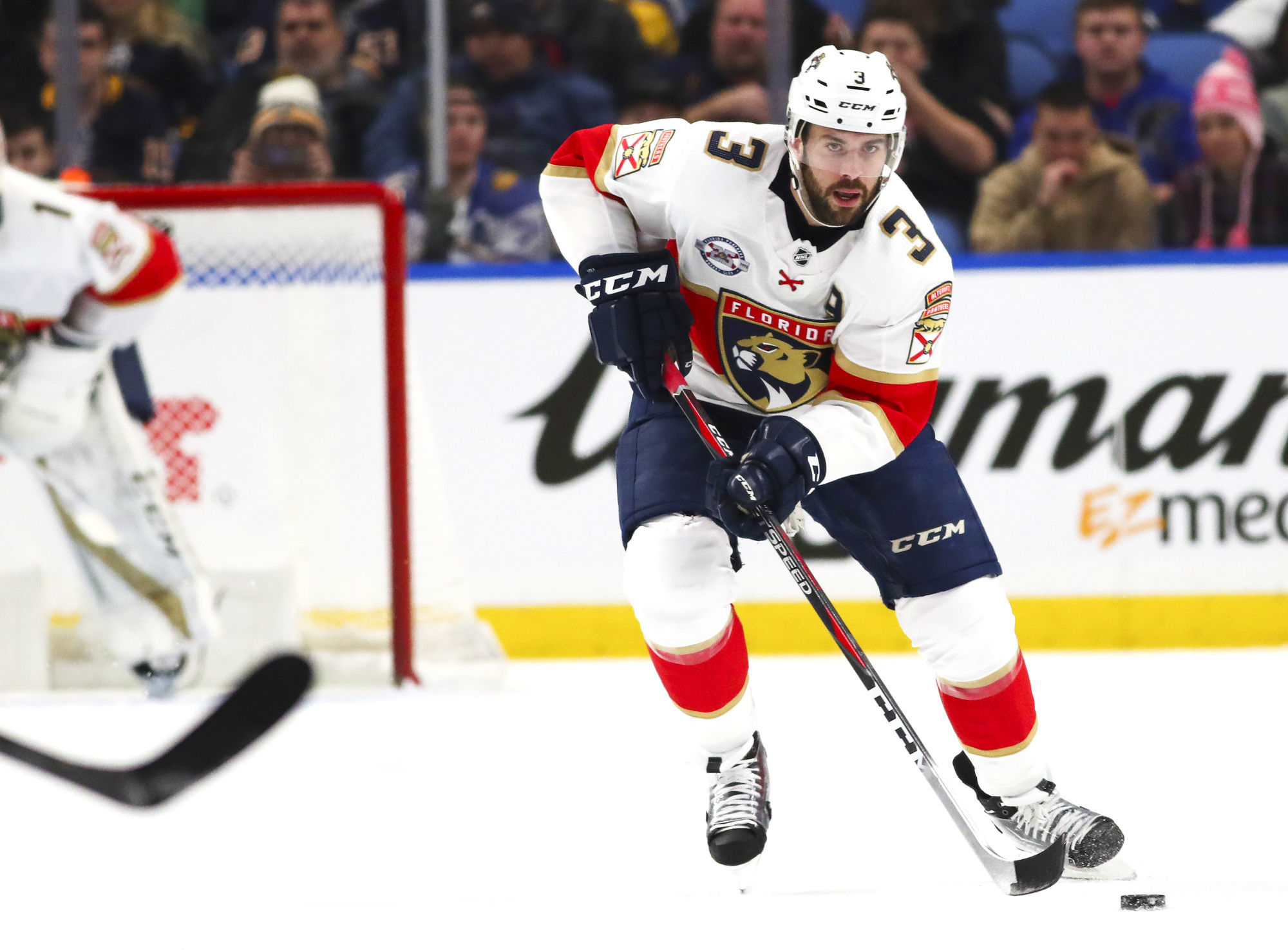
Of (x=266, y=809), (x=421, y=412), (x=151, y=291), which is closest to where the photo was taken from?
(x=266, y=809)

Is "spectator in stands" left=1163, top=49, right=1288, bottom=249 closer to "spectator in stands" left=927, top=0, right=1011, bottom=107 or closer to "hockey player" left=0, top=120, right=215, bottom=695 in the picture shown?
"spectator in stands" left=927, top=0, right=1011, bottom=107

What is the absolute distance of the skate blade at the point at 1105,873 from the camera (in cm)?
233

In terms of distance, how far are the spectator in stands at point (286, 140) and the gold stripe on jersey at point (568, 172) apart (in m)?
1.71

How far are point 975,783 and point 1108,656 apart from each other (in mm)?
1735

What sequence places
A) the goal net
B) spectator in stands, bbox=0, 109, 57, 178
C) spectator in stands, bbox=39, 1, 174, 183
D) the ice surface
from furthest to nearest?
1. spectator in stands, bbox=39, 1, 174, 183
2. spectator in stands, bbox=0, 109, 57, 178
3. the goal net
4. the ice surface

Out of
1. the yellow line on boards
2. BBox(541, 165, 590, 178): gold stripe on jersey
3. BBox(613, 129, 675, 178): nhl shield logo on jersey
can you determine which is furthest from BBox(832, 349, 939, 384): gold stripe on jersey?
the yellow line on boards

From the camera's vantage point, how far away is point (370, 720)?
353cm

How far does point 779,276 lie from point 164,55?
8.97 feet

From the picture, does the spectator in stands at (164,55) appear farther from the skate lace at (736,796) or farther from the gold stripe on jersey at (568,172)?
the skate lace at (736,796)

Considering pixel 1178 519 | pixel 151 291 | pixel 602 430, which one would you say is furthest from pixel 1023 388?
pixel 151 291

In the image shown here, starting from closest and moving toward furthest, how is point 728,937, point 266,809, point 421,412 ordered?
point 728,937 < point 266,809 < point 421,412

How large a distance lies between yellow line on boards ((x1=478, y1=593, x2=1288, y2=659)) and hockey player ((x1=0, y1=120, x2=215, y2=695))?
0.86 metres

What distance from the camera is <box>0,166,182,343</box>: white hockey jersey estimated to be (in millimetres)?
Answer: 3070

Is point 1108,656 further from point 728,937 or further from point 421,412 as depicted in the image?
point 728,937
